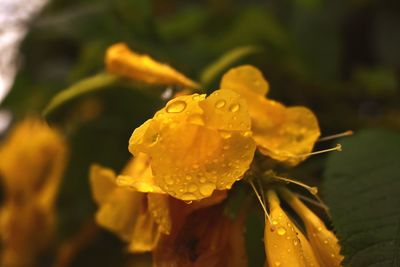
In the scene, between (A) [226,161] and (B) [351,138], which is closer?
(A) [226,161]

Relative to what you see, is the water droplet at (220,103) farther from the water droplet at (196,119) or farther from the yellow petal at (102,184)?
the yellow petal at (102,184)

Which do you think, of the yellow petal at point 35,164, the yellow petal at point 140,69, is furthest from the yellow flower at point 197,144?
the yellow petal at point 35,164

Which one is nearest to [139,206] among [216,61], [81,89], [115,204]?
[115,204]

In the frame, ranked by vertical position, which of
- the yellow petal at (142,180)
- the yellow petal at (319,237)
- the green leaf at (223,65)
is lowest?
the yellow petal at (319,237)

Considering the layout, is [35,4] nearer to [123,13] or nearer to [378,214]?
[123,13]

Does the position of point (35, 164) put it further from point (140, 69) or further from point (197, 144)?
point (197, 144)

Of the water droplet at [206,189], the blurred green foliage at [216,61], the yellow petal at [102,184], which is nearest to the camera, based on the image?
the water droplet at [206,189]

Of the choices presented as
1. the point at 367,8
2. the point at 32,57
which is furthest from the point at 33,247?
the point at 367,8

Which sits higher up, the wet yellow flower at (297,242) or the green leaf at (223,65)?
the green leaf at (223,65)
